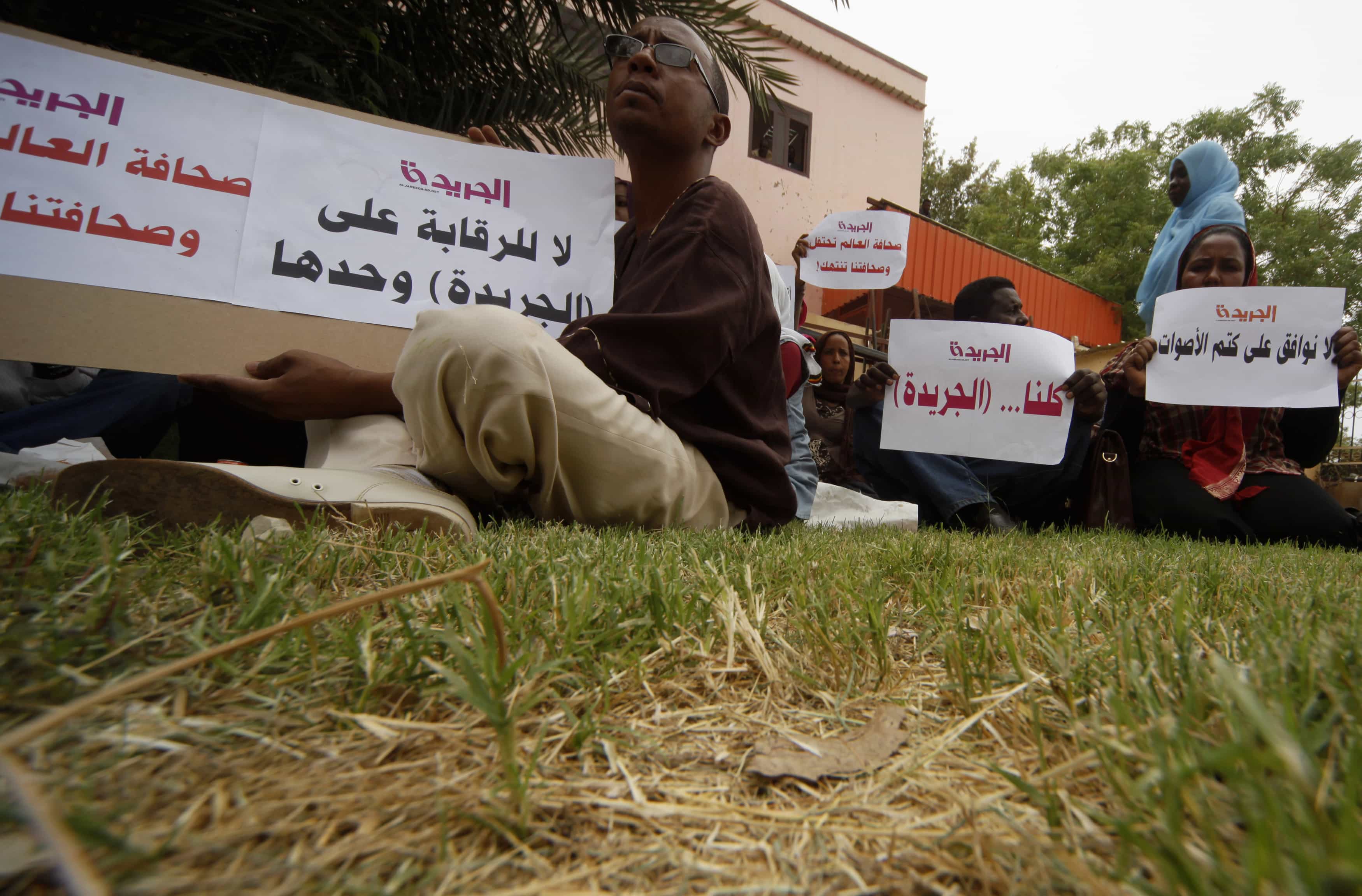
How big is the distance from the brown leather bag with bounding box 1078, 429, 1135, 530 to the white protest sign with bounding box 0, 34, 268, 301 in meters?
4.23

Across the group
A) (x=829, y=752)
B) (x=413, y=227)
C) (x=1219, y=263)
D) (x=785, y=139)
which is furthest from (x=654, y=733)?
(x=785, y=139)

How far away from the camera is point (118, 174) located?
7.89ft

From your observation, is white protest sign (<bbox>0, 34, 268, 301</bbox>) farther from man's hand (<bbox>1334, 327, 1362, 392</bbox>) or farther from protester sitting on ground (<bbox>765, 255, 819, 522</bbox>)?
man's hand (<bbox>1334, 327, 1362, 392</bbox>)

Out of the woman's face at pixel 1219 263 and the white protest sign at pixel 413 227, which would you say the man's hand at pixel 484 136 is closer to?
the white protest sign at pixel 413 227

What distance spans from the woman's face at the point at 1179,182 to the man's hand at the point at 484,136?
5614 mm

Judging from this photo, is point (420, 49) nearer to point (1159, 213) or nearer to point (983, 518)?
point (983, 518)

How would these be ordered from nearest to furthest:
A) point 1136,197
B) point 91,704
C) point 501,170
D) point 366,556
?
1. point 91,704
2. point 366,556
3. point 501,170
4. point 1136,197

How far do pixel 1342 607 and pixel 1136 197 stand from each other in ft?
85.5

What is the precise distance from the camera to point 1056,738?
0.71 meters

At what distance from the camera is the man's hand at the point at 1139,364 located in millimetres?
3869

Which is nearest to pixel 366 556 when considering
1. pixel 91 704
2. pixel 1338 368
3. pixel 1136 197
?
pixel 91 704

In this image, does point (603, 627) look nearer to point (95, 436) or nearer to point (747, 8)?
point (95, 436)

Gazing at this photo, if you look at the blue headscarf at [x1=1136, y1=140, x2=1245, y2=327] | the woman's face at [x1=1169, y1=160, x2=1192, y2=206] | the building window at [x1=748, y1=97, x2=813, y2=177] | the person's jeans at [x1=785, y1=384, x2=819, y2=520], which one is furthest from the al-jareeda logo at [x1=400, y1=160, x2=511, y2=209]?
the building window at [x1=748, y1=97, x2=813, y2=177]

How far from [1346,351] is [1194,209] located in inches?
112
